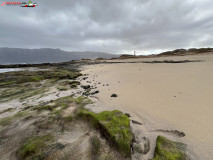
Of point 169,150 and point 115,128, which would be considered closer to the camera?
point 169,150

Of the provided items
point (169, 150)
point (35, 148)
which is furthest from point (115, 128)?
point (35, 148)

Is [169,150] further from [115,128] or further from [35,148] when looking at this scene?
[35,148]

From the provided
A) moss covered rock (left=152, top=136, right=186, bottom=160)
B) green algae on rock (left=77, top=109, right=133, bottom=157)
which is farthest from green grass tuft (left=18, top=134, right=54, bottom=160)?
moss covered rock (left=152, top=136, right=186, bottom=160)

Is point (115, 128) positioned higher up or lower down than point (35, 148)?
higher up

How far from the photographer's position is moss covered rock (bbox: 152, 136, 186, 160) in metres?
1.51

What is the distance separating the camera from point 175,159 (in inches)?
58.0

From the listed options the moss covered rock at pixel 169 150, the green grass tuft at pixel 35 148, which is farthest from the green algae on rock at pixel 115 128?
the green grass tuft at pixel 35 148

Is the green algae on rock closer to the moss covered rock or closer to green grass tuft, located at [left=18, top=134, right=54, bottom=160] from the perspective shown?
the moss covered rock

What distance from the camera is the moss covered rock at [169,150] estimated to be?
151 centimetres

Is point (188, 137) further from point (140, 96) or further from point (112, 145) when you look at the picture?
point (140, 96)

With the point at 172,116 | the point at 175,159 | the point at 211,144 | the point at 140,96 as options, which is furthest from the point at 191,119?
the point at 140,96

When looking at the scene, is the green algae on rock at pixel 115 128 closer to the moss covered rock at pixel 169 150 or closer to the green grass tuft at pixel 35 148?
the moss covered rock at pixel 169 150

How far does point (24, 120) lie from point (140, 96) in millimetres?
4188

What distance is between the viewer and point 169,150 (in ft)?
5.27
